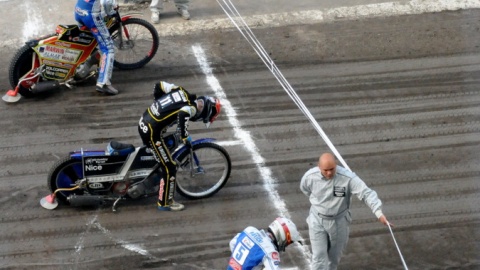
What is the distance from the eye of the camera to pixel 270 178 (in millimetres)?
10641

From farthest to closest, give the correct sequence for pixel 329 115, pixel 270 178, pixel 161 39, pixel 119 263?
pixel 161 39 < pixel 329 115 < pixel 270 178 < pixel 119 263

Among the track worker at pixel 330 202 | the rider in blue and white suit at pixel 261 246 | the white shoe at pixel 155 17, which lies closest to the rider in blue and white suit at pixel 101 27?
the white shoe at pixel 155 17

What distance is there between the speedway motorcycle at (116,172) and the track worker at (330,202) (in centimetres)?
201

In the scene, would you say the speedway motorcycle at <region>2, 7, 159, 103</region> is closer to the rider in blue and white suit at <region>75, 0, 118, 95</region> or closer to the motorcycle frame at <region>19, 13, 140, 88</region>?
the motorcycle frame at <region>19, 13, 140, 88</region>

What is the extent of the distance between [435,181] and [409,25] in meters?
4.72

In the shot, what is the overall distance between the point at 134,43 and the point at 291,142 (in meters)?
3.33

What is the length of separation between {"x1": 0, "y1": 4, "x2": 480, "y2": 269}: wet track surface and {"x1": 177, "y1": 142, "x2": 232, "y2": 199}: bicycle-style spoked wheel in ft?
0.50

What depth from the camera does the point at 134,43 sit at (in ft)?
43.2

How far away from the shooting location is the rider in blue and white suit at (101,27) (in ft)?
39.7

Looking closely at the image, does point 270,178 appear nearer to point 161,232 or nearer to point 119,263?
point 161,232

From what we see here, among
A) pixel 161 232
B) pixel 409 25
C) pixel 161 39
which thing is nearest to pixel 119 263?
pixel 161 232

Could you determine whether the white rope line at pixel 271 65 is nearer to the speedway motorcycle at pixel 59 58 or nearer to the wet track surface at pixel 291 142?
the wet track surface at pixel 291 142

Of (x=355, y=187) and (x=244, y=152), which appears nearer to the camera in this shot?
(x=355, y=187)

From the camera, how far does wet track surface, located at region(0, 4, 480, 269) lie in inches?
370
